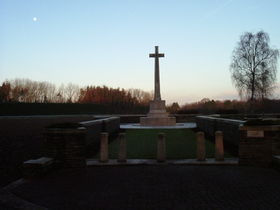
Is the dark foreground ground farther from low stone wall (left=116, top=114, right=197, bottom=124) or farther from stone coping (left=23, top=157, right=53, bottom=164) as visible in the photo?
low stone wall (left=116, top=114, right=197, bottom=124)

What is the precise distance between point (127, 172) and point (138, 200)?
235cm

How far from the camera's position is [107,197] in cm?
529

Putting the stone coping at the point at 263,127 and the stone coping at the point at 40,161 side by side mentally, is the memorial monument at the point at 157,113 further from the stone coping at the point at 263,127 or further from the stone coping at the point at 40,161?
the stone coping at the point at 40,161

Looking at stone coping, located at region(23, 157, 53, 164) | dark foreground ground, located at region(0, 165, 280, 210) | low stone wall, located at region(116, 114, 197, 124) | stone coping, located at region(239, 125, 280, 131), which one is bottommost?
dark foreground ground, located at region(0, 165, 280, 210)

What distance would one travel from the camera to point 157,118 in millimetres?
26641

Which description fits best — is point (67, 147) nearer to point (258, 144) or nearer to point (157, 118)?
point (258, 144)

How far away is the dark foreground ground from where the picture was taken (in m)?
4.89

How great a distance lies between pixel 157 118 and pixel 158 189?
20919 mm

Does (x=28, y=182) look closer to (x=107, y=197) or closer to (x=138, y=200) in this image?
(x=107, y=197)

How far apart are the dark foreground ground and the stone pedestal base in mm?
18802

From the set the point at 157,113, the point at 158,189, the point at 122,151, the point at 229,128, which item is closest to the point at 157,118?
the point at 157,113

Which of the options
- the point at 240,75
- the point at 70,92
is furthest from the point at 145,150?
the point at 70,92

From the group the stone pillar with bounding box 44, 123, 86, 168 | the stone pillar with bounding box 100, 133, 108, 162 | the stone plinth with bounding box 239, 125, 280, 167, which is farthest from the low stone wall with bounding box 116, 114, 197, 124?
the stone plinth with bounding box 239, 125, 280, 167

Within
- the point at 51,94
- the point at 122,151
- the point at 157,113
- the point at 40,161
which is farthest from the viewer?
the point at 51,94
